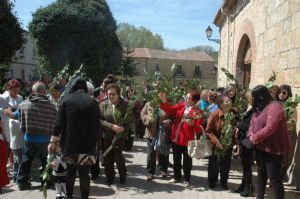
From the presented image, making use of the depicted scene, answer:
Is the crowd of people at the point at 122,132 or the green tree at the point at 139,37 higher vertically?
the green tree at the point at 139,37

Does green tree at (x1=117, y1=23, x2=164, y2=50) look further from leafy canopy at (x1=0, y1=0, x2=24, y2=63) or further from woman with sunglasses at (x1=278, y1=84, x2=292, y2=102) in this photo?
woman with sunglasses at (x1=278, y1=84, x2=292, y2=102)

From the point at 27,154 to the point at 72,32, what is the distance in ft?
43.2

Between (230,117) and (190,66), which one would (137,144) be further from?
(190,66)

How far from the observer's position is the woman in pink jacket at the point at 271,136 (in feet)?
16.2

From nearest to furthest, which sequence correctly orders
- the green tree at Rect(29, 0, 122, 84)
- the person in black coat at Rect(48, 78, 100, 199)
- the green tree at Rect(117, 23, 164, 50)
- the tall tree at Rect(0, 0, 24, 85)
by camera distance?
the person in black coat at Rect(48, 78, 100, 199), the tall tree at Rect(0, 0, 24, 85), the green tree at Rect(29, 0, 122, 84), the green tree at Rect(117, 23, 164, 50)

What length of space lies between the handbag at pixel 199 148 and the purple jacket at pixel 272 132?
118 cm

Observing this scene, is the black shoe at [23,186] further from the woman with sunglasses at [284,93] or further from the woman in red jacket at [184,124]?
the woman with sunglasses at [284,93]

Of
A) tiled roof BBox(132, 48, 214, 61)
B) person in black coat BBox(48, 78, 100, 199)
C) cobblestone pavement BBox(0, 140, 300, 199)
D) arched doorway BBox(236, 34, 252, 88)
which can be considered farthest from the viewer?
tiled roof BBox(132, 48, 214, 61)

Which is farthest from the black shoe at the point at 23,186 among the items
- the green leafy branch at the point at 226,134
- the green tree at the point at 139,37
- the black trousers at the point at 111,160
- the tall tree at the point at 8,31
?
the green tree at the point at 139,37

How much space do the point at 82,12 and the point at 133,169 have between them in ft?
40.6

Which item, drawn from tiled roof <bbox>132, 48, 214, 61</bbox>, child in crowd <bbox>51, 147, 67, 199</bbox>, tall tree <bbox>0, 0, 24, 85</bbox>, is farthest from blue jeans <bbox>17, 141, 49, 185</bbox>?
tiled roof <bbox>132, 48, 214, 61</bbox>

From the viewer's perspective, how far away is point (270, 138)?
4996 mm

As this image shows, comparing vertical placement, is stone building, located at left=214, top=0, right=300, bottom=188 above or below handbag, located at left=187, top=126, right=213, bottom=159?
above

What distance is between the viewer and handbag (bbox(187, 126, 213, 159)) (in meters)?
6.11
